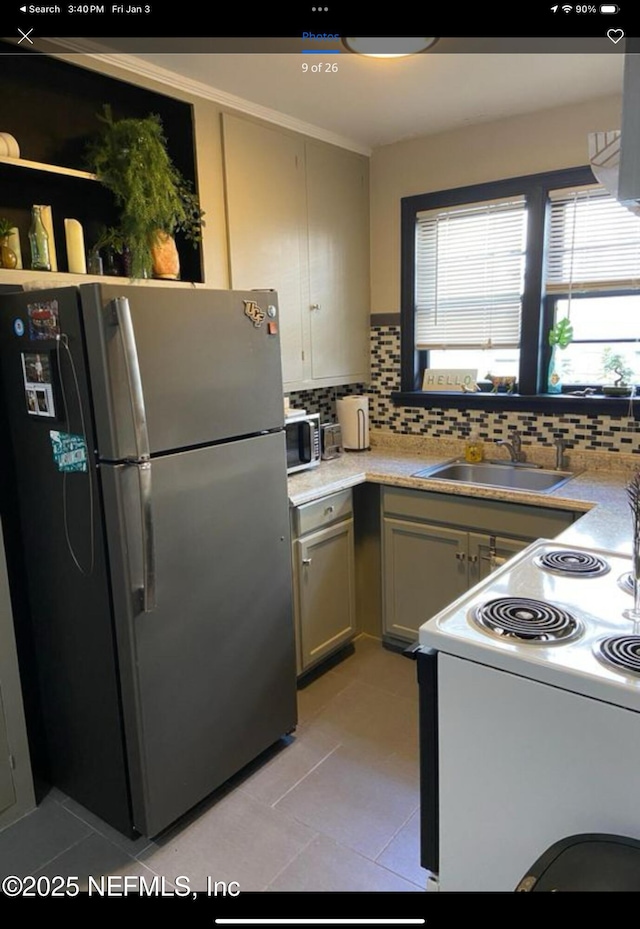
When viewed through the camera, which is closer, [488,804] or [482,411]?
[488,804]

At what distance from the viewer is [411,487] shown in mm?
2779

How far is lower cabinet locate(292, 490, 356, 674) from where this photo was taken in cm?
262

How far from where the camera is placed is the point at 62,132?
2.26m

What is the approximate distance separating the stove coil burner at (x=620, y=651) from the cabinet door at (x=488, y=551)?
130cm

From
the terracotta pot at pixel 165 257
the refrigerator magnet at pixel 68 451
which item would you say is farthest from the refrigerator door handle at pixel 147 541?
the terracotta pot at pixel 165 257

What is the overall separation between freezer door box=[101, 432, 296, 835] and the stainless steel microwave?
57cm

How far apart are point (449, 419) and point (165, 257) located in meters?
1.70

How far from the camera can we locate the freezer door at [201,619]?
5.81 feet

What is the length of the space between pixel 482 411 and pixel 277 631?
162 centimetres

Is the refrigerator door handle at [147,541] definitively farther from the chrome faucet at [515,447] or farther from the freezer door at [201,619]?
the chrome faucet at [515,447]

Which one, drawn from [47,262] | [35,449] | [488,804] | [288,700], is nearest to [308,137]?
[47,262]

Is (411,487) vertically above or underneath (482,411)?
underneath

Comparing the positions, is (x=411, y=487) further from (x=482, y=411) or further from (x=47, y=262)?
(x=47, y=262)

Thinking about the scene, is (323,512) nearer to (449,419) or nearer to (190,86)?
(449,419)
